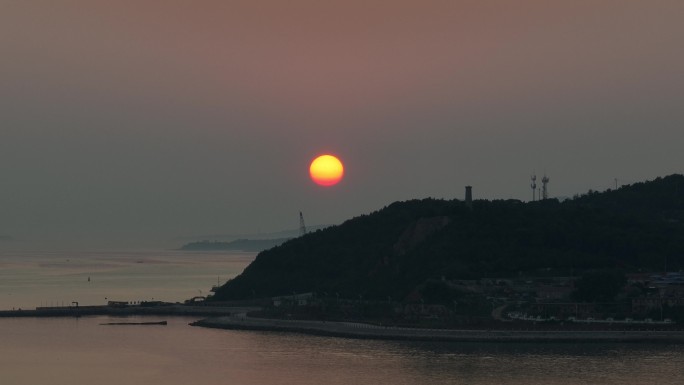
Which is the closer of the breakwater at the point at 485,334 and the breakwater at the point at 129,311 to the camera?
the breakwater at the point at 485,334

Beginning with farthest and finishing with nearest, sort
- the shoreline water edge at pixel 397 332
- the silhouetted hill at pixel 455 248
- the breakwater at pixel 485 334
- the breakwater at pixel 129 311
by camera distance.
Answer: the breakwater at pixel 129 311, the silhouetted hill at pixel 455 248, the shoreline water edge at pixel 397 332, the breakwater at pixel 485 334

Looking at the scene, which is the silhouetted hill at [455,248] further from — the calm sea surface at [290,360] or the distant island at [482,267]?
the calm sea surface at [290,360]

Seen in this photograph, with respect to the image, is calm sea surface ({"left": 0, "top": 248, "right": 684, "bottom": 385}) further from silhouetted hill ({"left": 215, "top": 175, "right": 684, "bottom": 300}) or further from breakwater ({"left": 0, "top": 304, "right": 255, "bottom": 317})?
silhouetted hill ({"left": 215, "top": 175, "right": 684, "bottom": 300})

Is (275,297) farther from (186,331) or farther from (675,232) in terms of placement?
(675,232)

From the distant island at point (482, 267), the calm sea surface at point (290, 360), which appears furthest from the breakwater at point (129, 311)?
the calm sea surface at point (290, 360)

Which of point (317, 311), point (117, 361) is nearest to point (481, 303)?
point (317, 311)

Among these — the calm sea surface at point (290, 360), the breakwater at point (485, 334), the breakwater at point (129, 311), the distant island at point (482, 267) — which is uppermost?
the distant island at point (482, 267)

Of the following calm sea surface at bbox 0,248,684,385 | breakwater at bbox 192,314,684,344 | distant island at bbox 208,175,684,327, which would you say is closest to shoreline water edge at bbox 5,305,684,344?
breakwater at bbox 192,314,684,344
